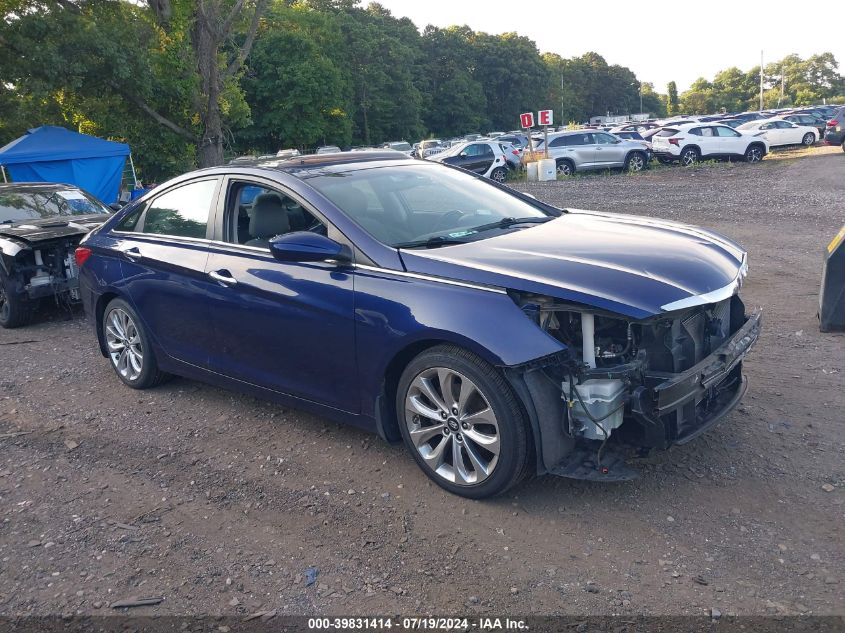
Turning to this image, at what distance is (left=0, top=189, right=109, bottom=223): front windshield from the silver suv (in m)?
20.8

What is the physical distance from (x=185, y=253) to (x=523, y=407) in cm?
273

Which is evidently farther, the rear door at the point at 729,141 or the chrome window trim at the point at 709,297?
the rear door at the point at 729,141

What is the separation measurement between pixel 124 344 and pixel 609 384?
402 centimetres

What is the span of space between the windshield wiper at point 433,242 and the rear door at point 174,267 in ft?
4.78

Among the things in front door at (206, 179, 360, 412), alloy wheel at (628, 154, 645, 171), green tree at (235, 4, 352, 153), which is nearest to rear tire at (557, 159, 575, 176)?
alloy wheel at (628, 154, 645, 171)

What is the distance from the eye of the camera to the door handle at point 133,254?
547 cm

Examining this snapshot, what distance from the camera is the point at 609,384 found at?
346 cm

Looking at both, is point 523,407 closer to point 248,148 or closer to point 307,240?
point 307,240

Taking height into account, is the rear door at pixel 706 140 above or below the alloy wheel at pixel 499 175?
above

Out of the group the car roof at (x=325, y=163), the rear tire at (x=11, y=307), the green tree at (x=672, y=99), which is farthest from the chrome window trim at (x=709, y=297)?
the green tree at (x=672, y=99)

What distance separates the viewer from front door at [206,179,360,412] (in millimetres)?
4141

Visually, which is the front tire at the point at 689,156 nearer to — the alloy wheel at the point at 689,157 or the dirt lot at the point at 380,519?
the alloy wheel at the point at 689,157

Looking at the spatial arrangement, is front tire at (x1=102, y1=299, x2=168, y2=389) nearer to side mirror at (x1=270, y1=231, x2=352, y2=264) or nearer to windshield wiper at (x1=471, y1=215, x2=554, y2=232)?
side mirror at (x1=270, y1=231, x2=352, y2=264)

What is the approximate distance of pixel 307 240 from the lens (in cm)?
405
